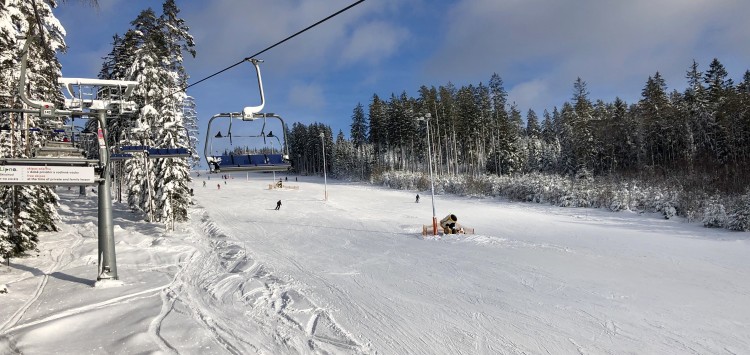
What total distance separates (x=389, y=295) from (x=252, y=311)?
3.51 m

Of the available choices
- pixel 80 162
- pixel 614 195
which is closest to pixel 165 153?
pixel 80 162

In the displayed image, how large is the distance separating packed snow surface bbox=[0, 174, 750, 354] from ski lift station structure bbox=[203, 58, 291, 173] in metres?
3.23

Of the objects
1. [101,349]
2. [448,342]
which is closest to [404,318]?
[448,342]

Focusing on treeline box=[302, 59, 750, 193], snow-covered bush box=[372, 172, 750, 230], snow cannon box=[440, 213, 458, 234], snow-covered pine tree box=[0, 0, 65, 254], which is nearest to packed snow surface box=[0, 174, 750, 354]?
snow cannon box=[440, 213, 458, 234]

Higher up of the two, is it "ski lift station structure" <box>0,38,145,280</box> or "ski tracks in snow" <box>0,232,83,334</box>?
"ski lift station structure" <box>0,38,145,280</box>

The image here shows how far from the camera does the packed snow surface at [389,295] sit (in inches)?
283

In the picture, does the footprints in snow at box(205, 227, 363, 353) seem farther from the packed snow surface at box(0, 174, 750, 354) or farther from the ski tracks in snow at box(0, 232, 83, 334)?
the ski tracks in snow at box(0, 232, 83, 334)

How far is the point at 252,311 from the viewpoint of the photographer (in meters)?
8.94

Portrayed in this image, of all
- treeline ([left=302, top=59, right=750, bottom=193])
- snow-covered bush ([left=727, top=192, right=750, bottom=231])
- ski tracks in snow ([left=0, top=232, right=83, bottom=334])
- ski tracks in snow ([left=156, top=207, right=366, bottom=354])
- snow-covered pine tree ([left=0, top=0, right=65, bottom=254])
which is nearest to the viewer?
ski tracks in snow ([left=156, top=207, right=366, bottom=354])

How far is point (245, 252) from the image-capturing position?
17234 millimetres

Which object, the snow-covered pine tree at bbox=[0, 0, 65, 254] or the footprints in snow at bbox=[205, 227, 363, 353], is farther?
the snow-covered pine tree at bbox=[0, 0, 65, 254]

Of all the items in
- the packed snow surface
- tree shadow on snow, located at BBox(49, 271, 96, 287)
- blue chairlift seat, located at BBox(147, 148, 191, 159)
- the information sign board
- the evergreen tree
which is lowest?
the packed snow surface

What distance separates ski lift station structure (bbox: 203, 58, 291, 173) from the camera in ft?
30.0

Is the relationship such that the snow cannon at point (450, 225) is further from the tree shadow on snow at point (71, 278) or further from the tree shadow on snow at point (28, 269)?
the tree shadow on snow at point (28, 269)
